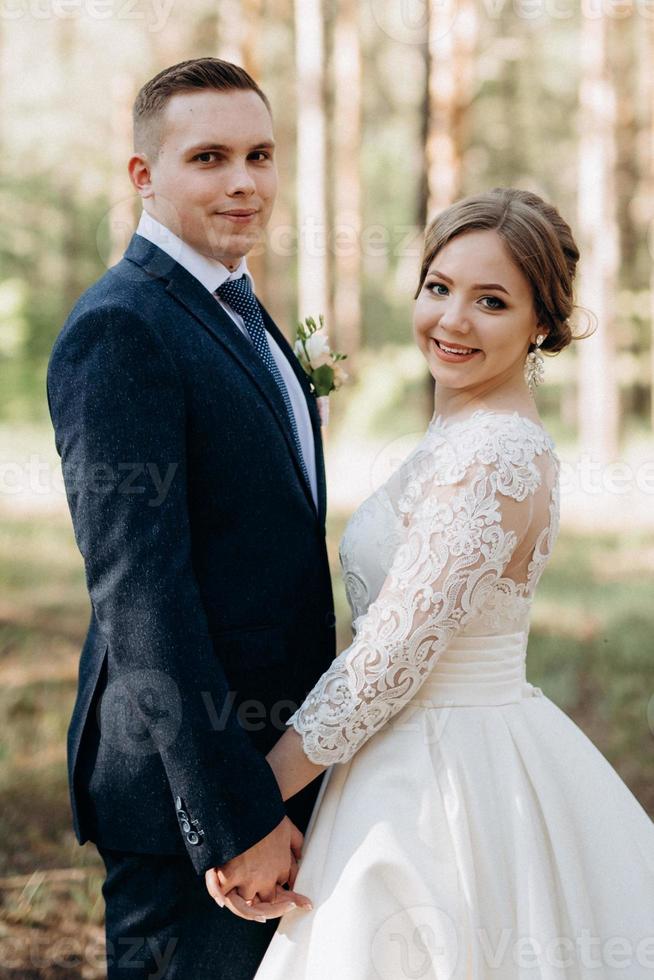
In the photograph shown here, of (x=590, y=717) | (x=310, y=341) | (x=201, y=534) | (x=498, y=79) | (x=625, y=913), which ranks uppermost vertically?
(x=498, y=79)

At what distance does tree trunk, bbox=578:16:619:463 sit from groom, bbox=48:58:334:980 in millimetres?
10954

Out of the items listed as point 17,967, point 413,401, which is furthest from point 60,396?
point 413,401

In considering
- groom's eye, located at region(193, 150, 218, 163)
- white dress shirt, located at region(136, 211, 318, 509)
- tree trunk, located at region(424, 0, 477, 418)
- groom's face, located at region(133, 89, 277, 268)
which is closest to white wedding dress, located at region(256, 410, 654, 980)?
white dress shirt, located at region(136, 211, 318, 509)

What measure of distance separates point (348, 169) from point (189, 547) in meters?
15.1

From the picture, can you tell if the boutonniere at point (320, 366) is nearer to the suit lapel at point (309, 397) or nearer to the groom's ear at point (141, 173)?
the suit lapel at point (309, 397)

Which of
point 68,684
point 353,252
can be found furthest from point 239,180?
point 353,252

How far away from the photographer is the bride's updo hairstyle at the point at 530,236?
2.27 metres

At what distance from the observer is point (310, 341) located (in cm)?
277

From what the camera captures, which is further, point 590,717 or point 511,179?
point 511,179

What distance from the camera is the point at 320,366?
2725mm

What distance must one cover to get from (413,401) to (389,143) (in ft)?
20.7

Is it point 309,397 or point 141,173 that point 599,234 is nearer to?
point 309,397

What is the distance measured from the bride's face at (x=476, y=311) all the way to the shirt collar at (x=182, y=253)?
469 millimetres

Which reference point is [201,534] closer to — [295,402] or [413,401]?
[295,402]
